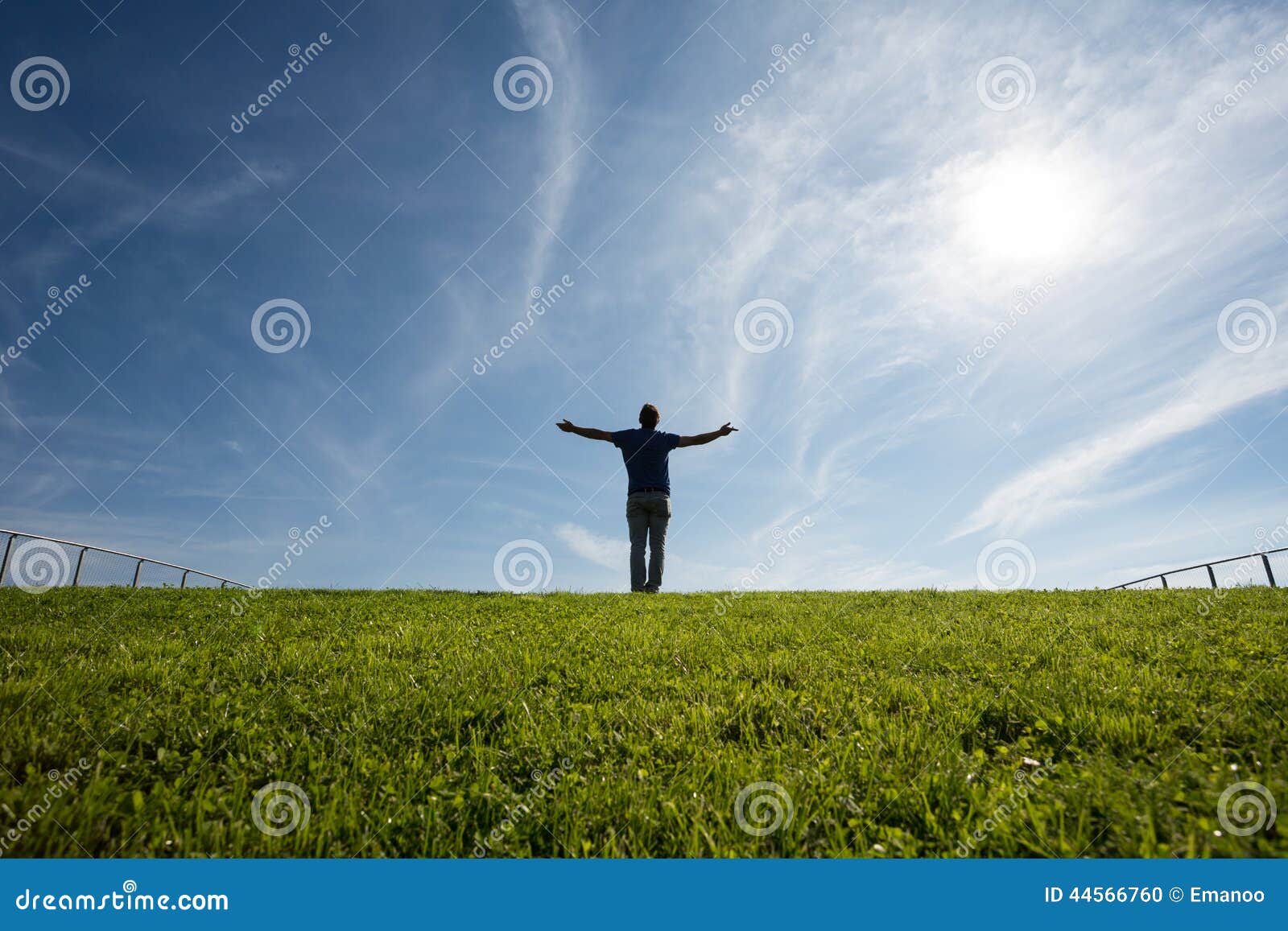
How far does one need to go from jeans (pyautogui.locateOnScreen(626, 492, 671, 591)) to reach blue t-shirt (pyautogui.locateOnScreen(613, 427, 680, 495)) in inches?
10.5

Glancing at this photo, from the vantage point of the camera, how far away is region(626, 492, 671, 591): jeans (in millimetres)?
13086

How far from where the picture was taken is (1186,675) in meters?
4.85

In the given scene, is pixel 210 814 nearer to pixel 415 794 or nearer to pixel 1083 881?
pixel 415 794

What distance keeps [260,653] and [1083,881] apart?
651 cm

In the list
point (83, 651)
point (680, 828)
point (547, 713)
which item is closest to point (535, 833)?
point (680, 828)
